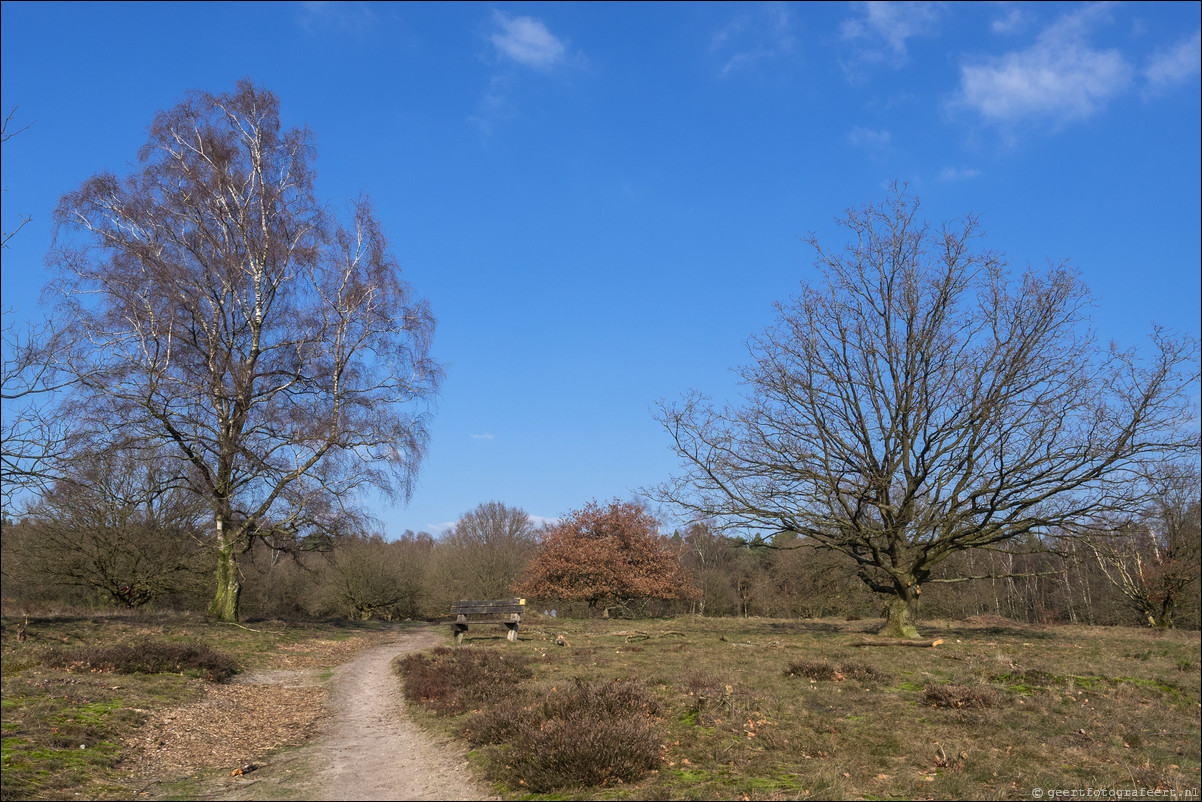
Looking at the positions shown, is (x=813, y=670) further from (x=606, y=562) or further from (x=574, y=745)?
(x=606, y=562)

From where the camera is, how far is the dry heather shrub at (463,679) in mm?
9391

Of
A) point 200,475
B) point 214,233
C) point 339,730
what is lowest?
point 339,730

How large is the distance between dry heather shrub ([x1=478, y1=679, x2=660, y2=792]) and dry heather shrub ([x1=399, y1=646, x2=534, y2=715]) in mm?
1908

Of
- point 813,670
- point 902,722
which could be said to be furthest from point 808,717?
point 813,670

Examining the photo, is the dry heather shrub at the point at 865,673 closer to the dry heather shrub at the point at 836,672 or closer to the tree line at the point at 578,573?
the dry heather shrub at the point at 836,672

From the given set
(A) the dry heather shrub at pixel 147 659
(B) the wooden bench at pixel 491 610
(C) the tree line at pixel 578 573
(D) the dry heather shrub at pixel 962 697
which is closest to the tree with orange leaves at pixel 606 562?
(C) the tree line at pixel 578 573

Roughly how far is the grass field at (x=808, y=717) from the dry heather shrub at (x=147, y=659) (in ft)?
0.47

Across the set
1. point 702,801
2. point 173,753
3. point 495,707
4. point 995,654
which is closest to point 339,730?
point 173,753

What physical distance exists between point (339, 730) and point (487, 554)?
121ft

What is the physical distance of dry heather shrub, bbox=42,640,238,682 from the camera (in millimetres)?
10516

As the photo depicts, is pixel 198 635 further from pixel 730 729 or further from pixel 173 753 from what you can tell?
pixel 730 729

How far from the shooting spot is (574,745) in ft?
19.9

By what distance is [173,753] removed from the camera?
24.8ft

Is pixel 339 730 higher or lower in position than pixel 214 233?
lower
